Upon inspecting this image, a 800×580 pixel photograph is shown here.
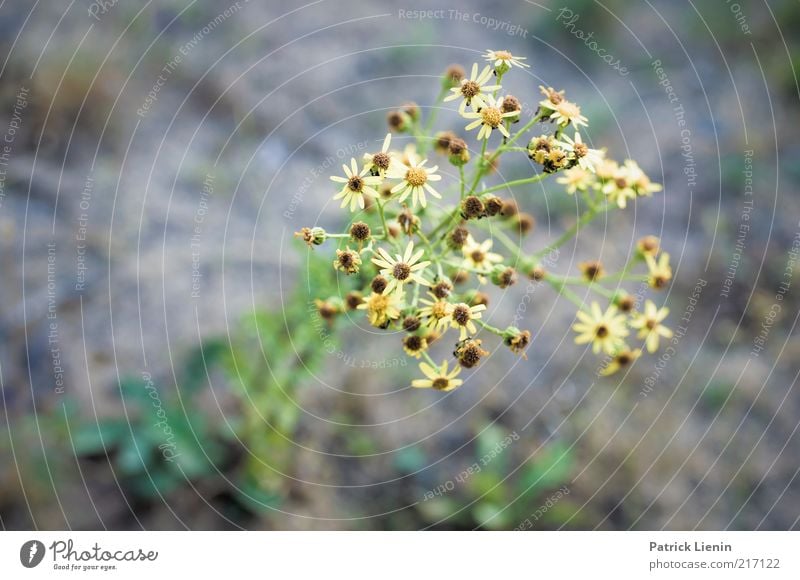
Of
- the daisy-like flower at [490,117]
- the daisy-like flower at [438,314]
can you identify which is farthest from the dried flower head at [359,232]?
the daisy-like flower at [490,117]

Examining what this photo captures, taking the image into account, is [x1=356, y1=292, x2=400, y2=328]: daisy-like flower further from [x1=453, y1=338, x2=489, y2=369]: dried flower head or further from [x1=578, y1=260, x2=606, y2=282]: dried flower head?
[x1=578, y1=260, x2=606, y2=282]: dried flower head

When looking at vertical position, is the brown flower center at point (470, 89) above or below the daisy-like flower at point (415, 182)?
above

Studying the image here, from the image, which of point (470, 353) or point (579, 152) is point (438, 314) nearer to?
point (470, 353)

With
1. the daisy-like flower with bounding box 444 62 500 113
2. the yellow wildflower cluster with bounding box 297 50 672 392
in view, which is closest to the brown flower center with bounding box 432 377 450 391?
the yellow wildflower cluster with bounding box 297 50 672 392

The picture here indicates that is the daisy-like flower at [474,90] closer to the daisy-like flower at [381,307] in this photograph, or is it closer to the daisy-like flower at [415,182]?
the daisy-like flower at [415,182]

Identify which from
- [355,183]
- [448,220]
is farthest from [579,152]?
[355,183]
